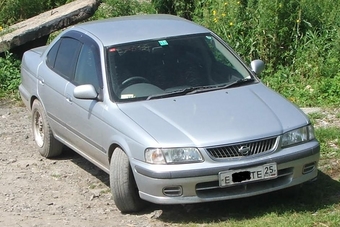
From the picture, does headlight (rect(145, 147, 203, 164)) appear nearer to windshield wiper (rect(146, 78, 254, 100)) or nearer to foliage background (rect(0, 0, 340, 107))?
windshield wiper (rect(146, 78, 254, 100))

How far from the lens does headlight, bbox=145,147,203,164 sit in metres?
6.53

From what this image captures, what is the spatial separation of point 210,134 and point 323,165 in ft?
6.20

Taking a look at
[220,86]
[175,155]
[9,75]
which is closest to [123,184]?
[175,155]

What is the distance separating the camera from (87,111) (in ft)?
25.0

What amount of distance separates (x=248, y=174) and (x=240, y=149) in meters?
0.22

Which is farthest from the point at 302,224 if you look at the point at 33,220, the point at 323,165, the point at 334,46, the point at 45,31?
the point at 45,31

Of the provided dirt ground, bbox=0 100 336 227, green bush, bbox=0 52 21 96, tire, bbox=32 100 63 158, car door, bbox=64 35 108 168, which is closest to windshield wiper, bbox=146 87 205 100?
car door, bbox=64 35 108 168

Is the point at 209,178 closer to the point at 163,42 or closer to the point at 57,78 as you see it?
the point at 163,42

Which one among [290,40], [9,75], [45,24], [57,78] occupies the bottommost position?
[9,75]

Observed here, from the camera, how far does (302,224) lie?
256 inches

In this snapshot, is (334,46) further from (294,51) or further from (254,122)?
(254,122)

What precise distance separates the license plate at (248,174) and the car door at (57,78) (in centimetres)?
223

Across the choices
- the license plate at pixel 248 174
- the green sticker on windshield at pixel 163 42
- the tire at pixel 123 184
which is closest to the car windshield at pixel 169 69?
the green sticker on windshield at pixel 163 42

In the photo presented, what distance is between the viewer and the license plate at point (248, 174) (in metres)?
6.55
